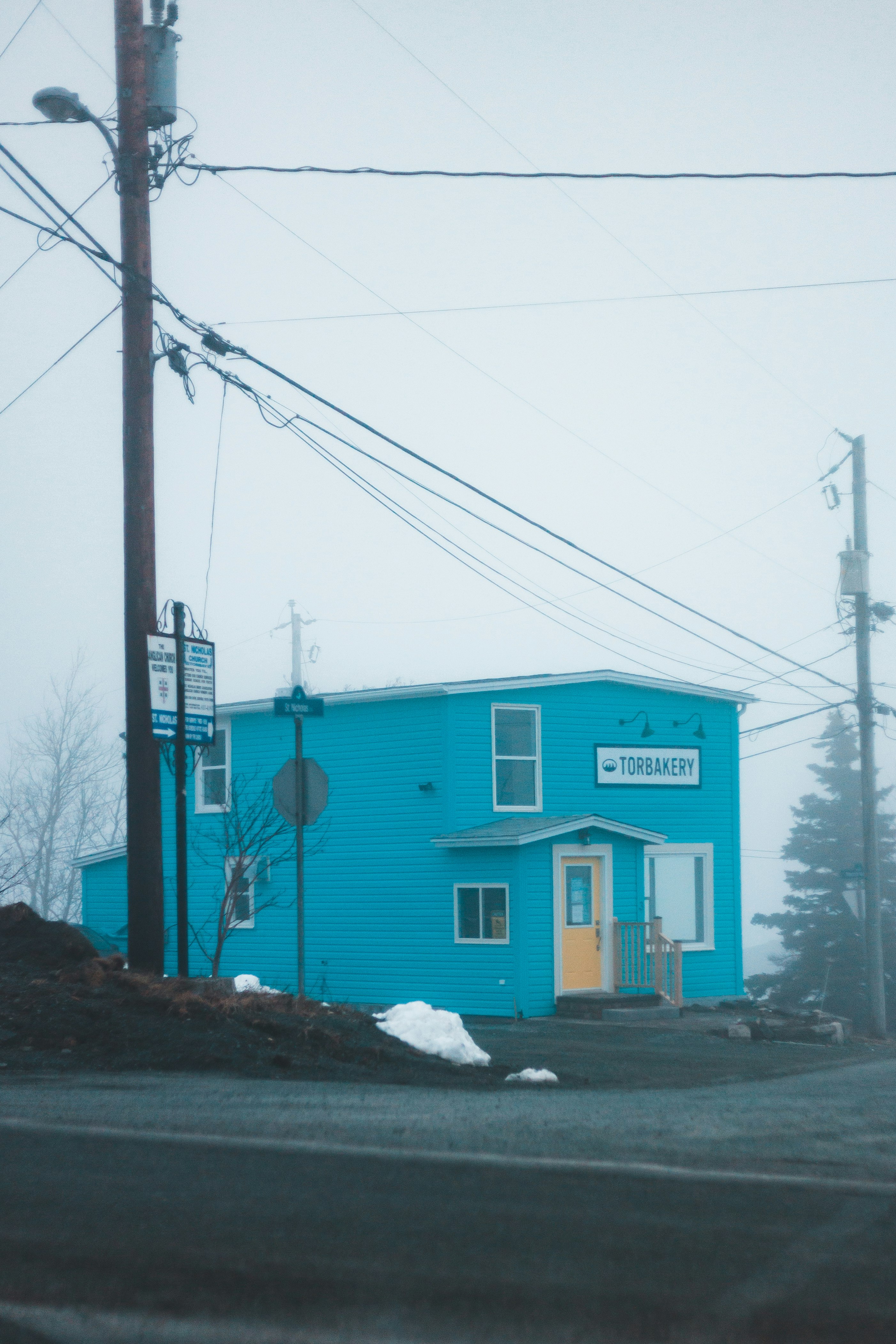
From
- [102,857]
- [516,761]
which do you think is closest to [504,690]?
[516,761]

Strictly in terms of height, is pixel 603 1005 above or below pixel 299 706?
below

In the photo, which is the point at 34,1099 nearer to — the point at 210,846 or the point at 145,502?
the point at 145,502

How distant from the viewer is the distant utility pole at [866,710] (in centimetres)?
2775

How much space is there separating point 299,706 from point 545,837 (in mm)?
10308

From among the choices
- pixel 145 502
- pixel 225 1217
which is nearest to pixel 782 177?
pixel 145 502

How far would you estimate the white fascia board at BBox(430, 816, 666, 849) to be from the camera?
22953 millimetres

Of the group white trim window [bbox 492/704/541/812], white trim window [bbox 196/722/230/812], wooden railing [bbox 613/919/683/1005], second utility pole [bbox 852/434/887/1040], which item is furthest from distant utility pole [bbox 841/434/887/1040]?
white trim window [bbox 196/722/230/812]

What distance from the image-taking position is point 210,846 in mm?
28422

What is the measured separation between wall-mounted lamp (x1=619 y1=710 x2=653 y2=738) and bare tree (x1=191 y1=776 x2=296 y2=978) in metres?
6.91

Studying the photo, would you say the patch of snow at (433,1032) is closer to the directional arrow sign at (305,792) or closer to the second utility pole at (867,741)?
the directional arrow sign at (305,792)

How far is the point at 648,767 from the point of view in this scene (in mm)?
26672

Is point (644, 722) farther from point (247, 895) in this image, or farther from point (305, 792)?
point (305, 792)

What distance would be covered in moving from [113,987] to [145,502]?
4554 millimetres

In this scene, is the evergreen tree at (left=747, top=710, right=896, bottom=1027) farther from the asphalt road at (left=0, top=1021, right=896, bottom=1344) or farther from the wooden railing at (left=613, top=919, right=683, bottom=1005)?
the asphalt road at (left=0, top=1021, right=896, bottom=1344)
